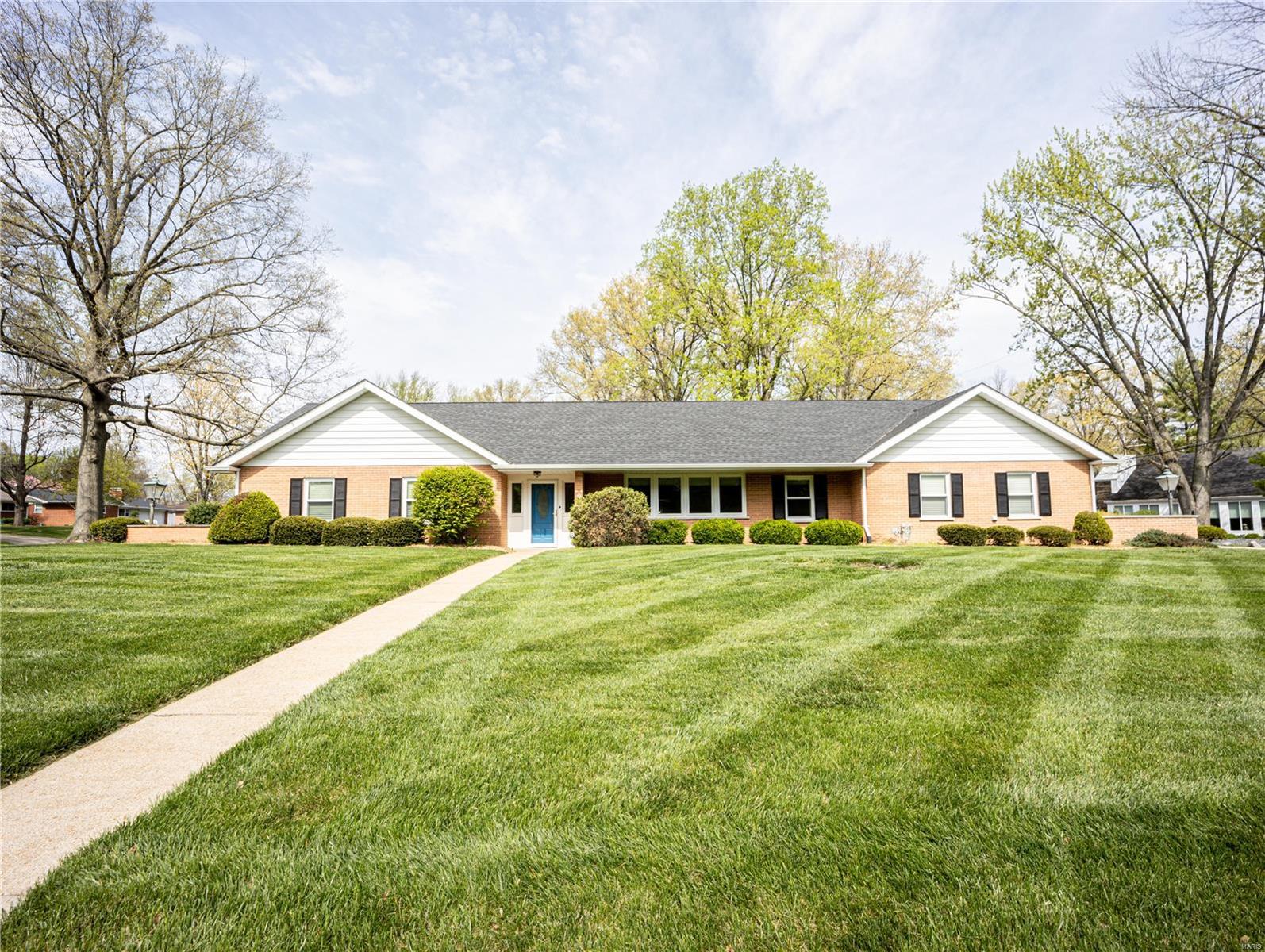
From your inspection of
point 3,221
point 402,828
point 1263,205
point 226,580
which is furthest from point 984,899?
point 1263,205

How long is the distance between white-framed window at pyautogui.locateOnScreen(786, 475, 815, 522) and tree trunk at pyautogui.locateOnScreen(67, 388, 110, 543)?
77.4 ft

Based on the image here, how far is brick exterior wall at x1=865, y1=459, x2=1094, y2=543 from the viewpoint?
2147 cm

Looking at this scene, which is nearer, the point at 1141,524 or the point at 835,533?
the point at 835,533

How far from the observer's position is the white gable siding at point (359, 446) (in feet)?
69.2

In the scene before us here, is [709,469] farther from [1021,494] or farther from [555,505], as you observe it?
[1021,494]

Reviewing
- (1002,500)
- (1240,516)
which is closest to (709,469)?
(1002,500)

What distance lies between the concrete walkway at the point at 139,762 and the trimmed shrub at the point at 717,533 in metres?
14.3

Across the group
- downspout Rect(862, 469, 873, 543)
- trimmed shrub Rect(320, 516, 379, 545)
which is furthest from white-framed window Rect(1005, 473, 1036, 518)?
trimmed shrub Rect(320, 516, 379, 545)

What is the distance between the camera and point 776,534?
808 inches

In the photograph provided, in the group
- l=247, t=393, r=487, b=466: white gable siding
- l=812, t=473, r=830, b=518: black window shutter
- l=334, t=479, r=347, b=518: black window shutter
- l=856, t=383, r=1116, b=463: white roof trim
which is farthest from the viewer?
l=812, t=473, r=830, b=518: black window shutter

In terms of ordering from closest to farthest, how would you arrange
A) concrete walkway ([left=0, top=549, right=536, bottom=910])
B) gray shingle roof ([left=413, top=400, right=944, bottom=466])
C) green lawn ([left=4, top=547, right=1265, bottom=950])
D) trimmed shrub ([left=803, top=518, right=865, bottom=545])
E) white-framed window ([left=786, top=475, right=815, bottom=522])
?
green lawn ([left=4, top=547, right=1265, bottom=950]) → concrete walkway ([left=0, top=549, right=536, bottom=910]) → trimmed shrub ([left=803, top=518, right=865, bottom=545]) → gray shingle roof ([left=413, top=400, right=944, bottom=466]) → white-framed window ([left=786, top=475, right=815, bottom=522])

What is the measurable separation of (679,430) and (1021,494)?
11.6 m

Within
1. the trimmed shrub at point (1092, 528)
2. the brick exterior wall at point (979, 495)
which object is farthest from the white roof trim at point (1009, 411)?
the trimmed shrub at point (1092, 528)

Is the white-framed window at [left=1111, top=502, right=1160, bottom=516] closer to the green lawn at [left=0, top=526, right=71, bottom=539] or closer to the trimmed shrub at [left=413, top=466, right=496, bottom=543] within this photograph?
the trimmed shrub at [left=413, top=466, right=496, bottom=543]
